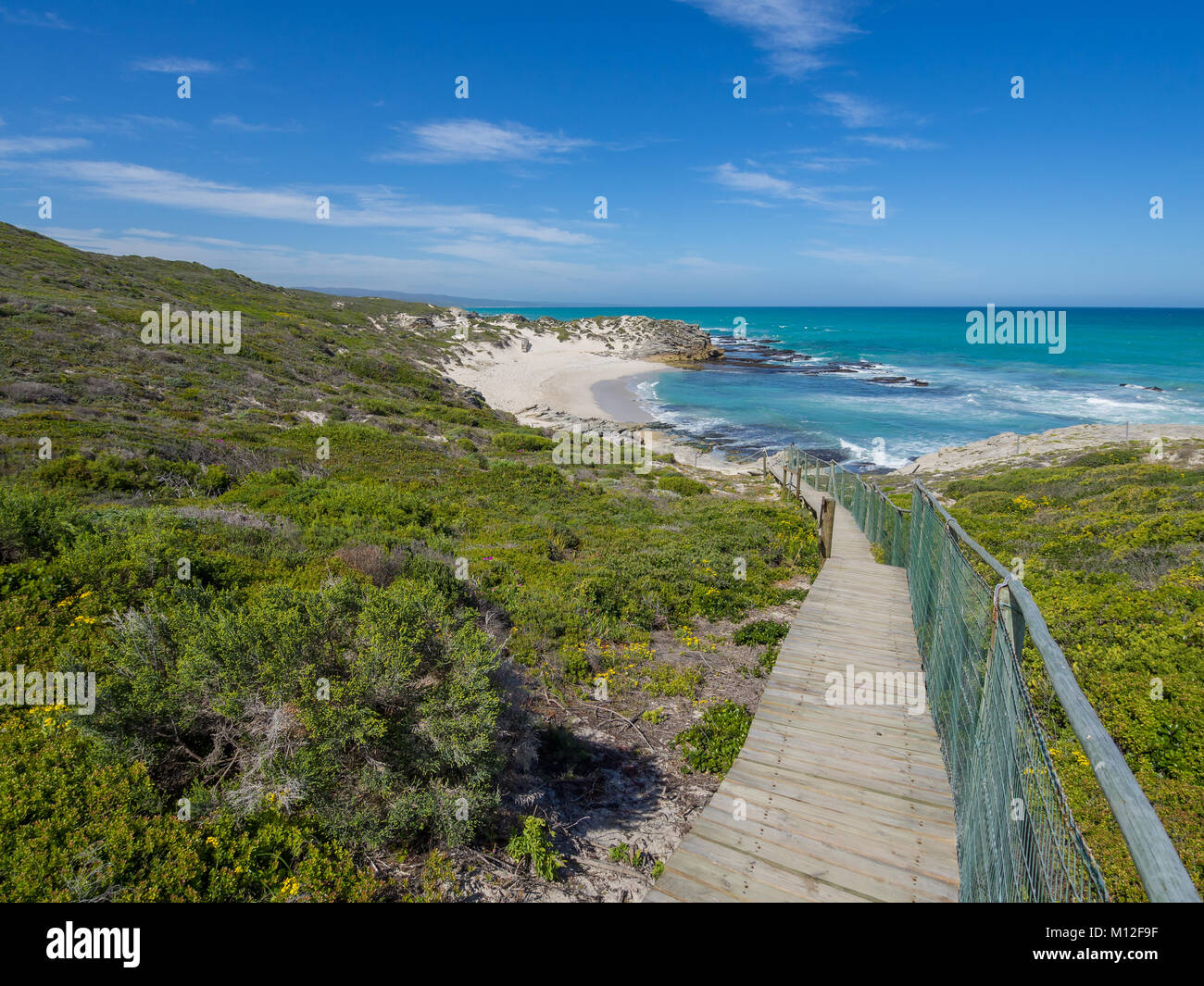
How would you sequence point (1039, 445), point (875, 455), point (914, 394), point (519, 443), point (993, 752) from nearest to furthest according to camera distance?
point (993, 752), point (519, 443), point (1039, 445), point (875, 455), point (914, 394)

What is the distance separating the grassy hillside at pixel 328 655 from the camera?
12.2 feet

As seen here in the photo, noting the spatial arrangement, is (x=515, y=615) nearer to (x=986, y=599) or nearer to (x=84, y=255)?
(x=986, y=599)

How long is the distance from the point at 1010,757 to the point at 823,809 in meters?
2.15

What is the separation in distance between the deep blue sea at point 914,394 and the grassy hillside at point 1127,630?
20.0m

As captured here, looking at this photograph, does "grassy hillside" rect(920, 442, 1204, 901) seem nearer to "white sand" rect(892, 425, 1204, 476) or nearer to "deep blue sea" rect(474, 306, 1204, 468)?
"white sand" rect(892, 425, 1204, 476)

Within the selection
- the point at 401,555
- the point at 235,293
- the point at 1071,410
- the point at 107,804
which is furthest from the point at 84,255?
the point at 1071,410

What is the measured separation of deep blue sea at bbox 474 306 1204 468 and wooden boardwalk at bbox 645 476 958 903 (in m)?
29.1

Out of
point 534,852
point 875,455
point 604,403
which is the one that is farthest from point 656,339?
point 534,852

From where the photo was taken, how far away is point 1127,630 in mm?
7176

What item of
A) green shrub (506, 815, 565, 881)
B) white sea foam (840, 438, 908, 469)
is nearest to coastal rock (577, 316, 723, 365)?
white sea foam (840, 438, 908, 469)

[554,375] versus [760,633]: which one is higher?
[554,375]

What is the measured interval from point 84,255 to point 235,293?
1094cm

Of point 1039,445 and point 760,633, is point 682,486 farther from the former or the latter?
point 1039,445

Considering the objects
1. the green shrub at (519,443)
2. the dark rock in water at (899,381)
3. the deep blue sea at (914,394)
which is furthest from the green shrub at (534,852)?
the dark rock in water at (899,381)
